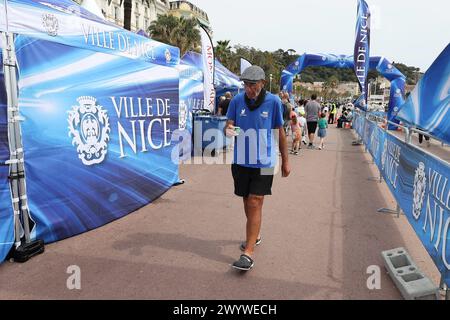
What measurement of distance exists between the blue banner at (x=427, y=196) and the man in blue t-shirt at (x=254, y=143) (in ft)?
4.94

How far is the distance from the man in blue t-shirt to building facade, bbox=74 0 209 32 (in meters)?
43.2

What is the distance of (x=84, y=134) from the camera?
14.7 feet

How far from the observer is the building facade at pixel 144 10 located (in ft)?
190

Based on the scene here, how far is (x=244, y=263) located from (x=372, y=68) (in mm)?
18430

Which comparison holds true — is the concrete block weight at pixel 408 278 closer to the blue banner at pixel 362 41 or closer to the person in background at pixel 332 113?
the blue banner at pixel 362 41

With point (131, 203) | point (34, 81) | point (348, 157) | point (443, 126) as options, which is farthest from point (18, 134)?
point (348, 157)

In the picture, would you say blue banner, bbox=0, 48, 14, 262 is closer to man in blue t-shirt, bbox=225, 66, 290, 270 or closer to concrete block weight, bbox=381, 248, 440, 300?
man in blue t-shirt, bbox=225, 66, 290, 270

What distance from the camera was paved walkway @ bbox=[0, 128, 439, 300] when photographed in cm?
322

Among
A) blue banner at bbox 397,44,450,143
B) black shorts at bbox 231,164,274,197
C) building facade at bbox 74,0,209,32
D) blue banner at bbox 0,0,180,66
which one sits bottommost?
black shorts at bbox 231,164,274,197

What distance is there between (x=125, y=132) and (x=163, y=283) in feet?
8.75

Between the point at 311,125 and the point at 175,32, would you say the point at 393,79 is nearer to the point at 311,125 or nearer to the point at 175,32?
the point at 311,125

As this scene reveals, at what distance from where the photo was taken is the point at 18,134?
11.9 ft

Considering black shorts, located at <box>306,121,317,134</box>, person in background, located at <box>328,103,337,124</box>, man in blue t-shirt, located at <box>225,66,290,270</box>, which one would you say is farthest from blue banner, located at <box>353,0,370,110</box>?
person in background, located at <box>328,103,337,124</box>
